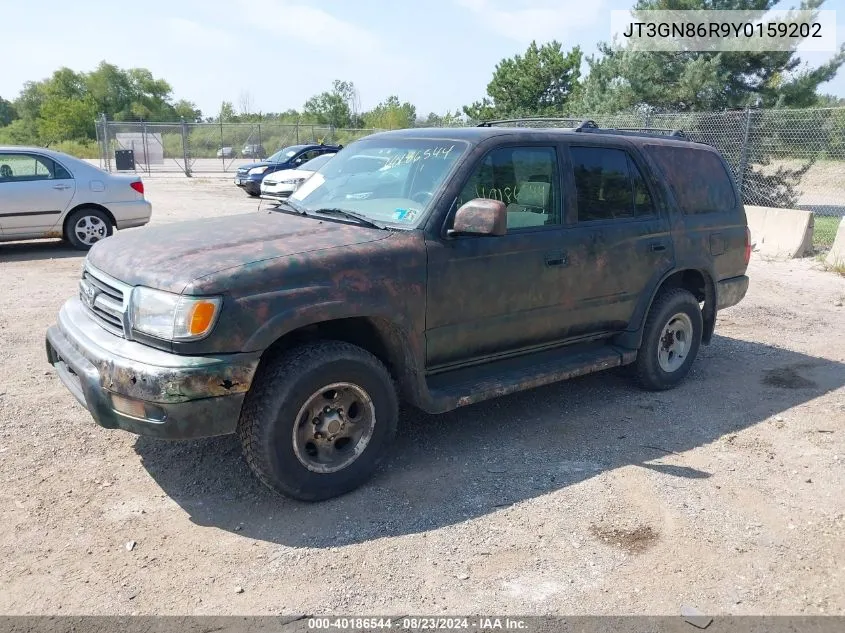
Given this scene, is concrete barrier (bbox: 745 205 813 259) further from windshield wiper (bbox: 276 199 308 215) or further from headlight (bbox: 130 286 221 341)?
headlight (bbox: 130 286 221 341)

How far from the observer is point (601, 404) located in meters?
5.39

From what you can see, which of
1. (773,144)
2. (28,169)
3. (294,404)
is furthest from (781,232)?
(28,169)

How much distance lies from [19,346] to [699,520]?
5.51m

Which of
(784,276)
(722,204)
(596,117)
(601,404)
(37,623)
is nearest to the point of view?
(37,623)

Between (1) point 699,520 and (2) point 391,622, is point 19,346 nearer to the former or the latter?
(2) point 391,622

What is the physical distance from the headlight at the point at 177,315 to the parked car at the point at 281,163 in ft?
56.0

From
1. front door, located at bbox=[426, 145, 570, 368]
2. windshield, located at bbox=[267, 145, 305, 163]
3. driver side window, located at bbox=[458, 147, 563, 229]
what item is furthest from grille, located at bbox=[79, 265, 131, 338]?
windshield, located at bbox=[267, 145, 305, 163]

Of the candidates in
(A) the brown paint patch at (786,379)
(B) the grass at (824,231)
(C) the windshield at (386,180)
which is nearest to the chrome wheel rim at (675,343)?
(A) the brown paint patch at (786,379)

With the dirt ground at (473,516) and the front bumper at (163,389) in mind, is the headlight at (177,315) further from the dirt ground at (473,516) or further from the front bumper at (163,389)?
the dirt ground at (473,516)

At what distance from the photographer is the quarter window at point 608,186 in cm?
487

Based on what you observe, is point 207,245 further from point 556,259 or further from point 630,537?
point 630,537

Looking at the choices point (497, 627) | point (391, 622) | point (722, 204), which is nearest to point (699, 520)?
point (497, 627)

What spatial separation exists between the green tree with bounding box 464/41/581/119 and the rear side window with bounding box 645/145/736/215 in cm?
3319

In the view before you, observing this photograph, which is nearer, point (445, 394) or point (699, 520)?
point (699, 520)
